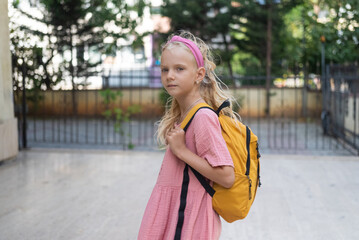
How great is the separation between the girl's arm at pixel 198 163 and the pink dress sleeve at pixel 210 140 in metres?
0.02

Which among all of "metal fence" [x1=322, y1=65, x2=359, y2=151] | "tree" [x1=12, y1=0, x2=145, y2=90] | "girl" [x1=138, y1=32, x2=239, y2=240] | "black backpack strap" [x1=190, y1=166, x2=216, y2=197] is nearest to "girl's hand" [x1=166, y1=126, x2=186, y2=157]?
"girl" [x1=138, y1=32, x2=239, y2=240]

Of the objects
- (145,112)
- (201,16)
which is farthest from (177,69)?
(201,16)

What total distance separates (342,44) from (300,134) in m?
2.61

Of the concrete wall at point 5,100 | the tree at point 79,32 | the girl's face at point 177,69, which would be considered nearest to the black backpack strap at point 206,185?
the girl's face at point 177,69

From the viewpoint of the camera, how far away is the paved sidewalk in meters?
3.90

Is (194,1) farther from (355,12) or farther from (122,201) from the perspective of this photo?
(122,201)

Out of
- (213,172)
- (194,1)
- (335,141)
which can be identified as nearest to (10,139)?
(213,172)

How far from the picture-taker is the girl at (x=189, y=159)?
175cm

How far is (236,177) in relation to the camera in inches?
71.2

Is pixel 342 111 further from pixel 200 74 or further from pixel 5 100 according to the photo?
pixel 200 74

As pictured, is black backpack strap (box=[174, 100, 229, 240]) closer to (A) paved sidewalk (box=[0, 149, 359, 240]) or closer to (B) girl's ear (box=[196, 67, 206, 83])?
(B) girl's ear (box=[196, 67, 206, 83])

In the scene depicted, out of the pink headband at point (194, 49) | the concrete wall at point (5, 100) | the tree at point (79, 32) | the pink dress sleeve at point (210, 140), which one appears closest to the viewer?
the pink dress sleeve at point (210, 140)

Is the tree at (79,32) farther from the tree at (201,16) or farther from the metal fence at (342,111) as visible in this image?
the metal fence at (342,111)

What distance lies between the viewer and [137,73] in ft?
61.7
